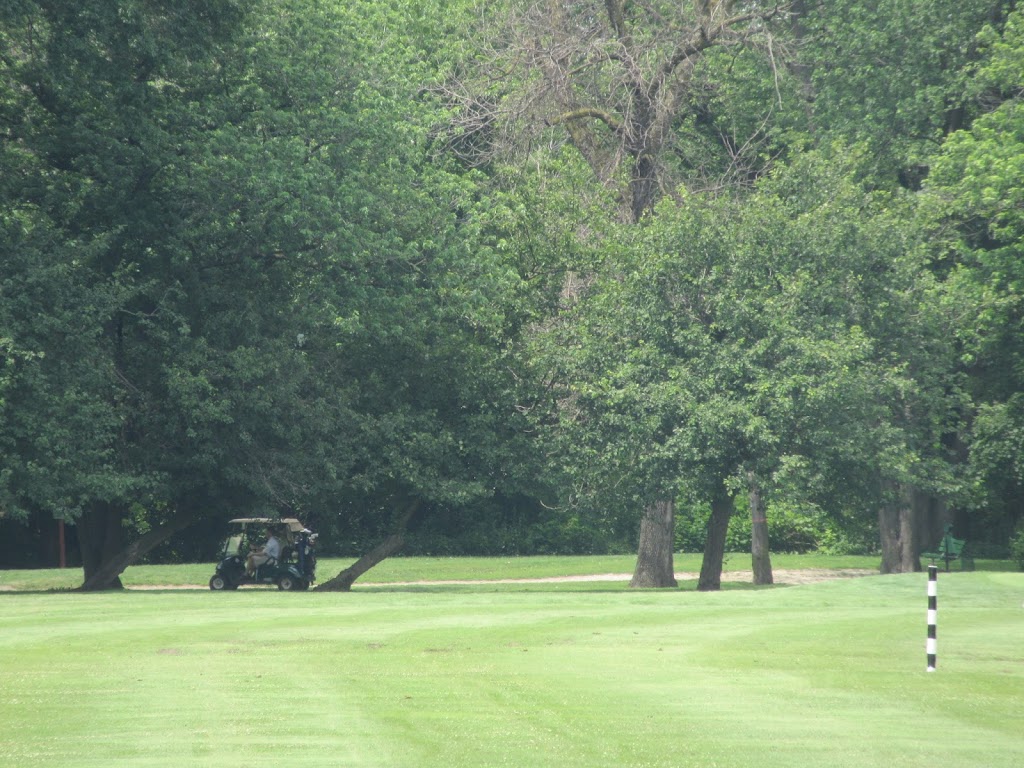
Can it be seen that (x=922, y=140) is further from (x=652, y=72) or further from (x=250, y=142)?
(x=250, y=142)

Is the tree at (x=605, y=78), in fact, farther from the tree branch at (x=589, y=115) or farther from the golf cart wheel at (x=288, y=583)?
the golf cart wheel at (x=288, y=583)

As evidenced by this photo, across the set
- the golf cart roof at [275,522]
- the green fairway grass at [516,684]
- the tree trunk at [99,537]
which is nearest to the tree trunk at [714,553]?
the green fairway grass at [516,684]

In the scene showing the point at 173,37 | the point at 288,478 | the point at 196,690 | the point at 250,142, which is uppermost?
the point at 173,37

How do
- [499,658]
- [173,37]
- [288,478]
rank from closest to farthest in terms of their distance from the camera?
[499,658] → [173,37] → [288,478]

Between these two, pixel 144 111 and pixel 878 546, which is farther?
pixel 878 546

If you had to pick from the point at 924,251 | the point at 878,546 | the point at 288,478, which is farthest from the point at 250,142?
the point at 878,546

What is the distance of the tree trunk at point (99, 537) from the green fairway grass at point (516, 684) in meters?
9.17

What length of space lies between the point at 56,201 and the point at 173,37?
3.98 metres

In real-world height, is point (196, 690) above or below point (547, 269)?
below

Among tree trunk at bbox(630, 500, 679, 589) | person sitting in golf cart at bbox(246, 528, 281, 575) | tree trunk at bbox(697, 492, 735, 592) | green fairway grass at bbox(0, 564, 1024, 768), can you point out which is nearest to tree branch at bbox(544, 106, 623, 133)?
tree trunk at bbox(630, 500, 679, 589)

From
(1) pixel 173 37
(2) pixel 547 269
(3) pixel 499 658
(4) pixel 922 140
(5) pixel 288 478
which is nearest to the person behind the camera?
(3) pixel 499 658

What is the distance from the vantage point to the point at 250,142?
92.1 ft

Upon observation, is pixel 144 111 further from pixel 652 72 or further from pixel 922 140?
pixel 922 140

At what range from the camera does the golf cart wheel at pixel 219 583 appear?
30.7 m
